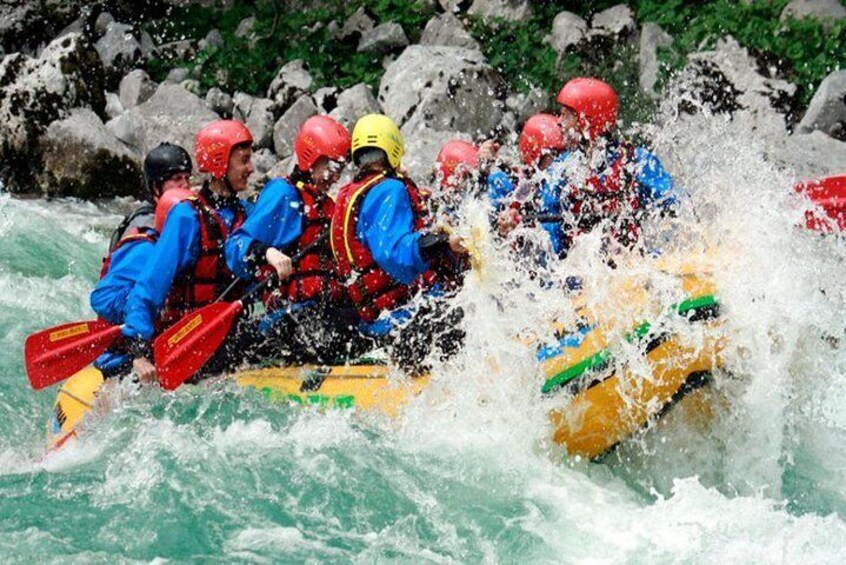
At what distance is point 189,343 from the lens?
5.18 meters

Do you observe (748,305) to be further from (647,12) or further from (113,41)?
(113,41)

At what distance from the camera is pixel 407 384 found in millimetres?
5031

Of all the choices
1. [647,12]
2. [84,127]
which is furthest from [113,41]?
[647,12]

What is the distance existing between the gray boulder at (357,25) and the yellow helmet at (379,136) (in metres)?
8.86

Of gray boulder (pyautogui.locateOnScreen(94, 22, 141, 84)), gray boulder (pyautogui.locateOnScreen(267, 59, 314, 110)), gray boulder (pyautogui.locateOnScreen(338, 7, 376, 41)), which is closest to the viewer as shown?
gray boulder (pyautogui.locateOnScreen(267, 59, 314, 110))

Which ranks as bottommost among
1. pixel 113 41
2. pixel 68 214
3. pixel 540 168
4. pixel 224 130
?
pixel 68 214

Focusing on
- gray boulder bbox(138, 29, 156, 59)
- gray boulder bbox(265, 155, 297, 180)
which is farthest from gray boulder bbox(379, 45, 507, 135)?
gray boulder bbox(138, 29, 156, 59)

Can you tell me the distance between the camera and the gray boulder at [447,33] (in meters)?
12.8

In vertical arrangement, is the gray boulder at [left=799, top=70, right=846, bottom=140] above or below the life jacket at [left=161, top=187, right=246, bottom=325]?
below

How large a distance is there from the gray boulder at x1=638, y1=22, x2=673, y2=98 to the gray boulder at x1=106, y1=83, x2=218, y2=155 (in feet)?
16.8

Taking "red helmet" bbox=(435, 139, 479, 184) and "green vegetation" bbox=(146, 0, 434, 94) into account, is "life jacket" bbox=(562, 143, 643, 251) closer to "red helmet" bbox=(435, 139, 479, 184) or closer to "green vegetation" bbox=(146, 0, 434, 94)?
"red helmet" bbox=(435, 139, 479, 184)

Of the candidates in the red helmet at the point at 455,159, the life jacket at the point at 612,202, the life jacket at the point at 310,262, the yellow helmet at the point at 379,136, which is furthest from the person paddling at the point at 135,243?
the life jacket at the point at 612,202

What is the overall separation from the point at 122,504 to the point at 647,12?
31.5ft

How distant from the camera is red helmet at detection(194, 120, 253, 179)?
18.0 ft
